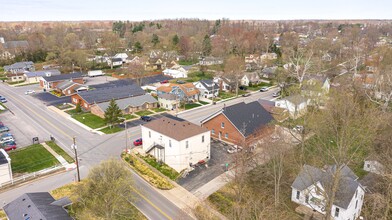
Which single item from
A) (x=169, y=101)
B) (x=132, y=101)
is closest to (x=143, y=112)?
(x=132, y=101)

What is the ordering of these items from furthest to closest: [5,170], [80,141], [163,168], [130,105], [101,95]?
[101,95], [130,105], [80,141], [163,168], [5,170]

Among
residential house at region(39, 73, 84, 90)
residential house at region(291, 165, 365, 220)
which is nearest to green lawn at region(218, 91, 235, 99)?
residential house at region(39, 73, 84, 90)

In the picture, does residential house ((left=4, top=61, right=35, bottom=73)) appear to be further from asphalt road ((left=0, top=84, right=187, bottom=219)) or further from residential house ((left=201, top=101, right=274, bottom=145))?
residential house ((left=201, top=101, right=274, bottom=145))

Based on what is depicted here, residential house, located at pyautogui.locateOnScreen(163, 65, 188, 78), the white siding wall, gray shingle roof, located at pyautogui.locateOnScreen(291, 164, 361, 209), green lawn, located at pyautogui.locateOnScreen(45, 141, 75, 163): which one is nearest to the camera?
gray shingle roof, located at pyautogui.locateOnScreen(291, 164, 361, 209)

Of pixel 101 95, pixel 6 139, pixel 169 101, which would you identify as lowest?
pixel 6 139

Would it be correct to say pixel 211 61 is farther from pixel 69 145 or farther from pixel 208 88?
pixel 69 145

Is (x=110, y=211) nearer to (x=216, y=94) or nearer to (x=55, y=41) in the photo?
(x=216, y=94)
